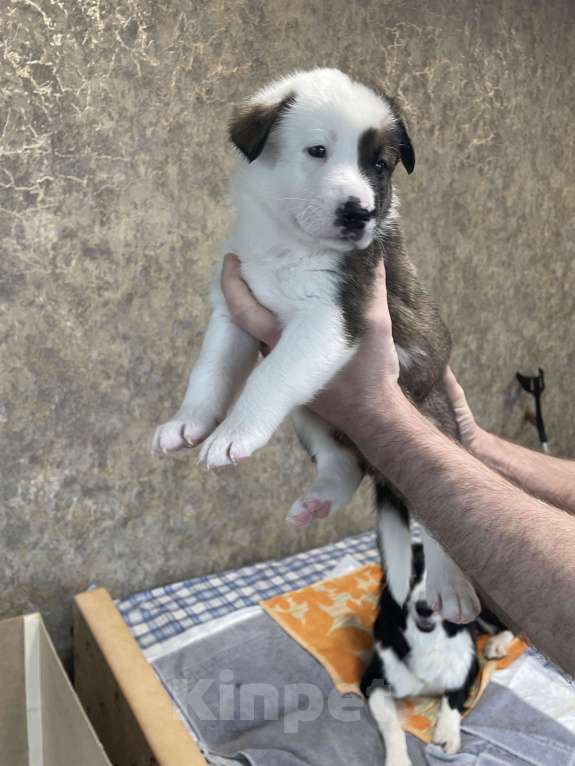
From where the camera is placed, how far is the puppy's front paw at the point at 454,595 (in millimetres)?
1243

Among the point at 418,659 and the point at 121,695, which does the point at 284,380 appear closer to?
the point at 121,695

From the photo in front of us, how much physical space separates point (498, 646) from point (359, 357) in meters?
1.32

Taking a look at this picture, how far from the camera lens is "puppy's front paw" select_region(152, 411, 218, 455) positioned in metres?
1.15

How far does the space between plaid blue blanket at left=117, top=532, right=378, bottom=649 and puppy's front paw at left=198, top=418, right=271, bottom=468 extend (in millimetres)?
1224

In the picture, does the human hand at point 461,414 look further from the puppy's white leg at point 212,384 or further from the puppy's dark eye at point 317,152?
the puppy's dark eye at point 317,152

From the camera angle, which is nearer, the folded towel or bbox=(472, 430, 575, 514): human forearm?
bbox=(472, 430, 575, 514): human forearm

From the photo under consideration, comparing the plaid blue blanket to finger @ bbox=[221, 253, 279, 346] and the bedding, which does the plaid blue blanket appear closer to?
the bedding

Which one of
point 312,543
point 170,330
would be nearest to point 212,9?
point 170,330

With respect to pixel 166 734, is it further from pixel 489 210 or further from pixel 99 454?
pixel 489 210

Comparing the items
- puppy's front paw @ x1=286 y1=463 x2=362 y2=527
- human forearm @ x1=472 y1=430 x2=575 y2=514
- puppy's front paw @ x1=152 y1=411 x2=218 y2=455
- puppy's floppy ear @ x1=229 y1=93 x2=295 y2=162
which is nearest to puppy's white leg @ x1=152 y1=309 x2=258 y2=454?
puppy's front paw @ x1=152 y1=411 x2=218 y2=455

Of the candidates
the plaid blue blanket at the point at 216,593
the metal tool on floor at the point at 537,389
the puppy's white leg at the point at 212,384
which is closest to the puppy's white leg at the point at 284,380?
the puppy's white leg at the point at 212,384

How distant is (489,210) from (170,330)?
1.52 m

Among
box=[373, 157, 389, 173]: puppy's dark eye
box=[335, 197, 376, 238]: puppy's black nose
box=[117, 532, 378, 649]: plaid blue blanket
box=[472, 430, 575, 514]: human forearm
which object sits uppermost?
box=[373, 157, 389, 173]: puppy's dark eye

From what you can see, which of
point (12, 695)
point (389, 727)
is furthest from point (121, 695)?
point (389, 727)
